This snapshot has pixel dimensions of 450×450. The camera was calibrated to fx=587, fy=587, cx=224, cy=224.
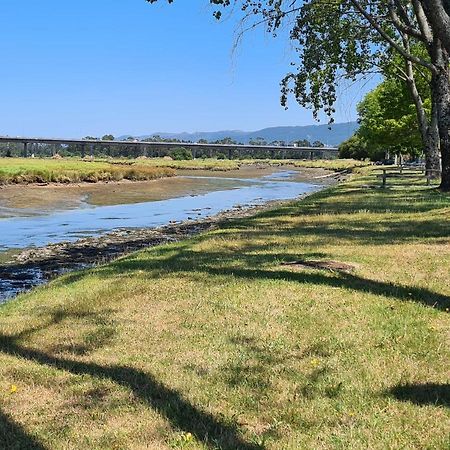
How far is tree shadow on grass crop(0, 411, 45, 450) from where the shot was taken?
427 cm

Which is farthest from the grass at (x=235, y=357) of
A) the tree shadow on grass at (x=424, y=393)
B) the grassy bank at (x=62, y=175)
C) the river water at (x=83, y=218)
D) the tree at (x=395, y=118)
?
the grassy bank at (x=62, y=175)

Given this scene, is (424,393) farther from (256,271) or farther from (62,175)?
(62,175)

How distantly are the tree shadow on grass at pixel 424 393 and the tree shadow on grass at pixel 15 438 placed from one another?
289 cm

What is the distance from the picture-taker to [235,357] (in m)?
5.92

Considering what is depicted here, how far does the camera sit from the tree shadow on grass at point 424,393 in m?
4.80

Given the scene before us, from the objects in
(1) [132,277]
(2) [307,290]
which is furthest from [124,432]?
(1) [132,277]

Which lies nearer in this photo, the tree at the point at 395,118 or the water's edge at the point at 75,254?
the water's edge at the point at 75,254

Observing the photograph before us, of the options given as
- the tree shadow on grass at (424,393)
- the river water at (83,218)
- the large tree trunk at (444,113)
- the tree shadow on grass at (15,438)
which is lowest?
the river water at (83,218)

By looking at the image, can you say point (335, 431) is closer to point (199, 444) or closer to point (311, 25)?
point (199, 444)

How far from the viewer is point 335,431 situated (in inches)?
171

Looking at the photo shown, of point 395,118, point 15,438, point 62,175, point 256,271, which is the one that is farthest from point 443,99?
point 62,175

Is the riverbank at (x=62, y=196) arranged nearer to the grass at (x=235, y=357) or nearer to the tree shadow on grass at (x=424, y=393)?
the grass at (x=235, y=357)

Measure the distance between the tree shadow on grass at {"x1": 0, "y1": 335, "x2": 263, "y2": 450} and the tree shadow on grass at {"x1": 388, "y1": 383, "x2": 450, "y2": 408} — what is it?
149 cm

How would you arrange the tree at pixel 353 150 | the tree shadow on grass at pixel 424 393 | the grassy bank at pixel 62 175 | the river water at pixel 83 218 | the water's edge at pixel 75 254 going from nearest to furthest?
1. the tree shadow on grass at pixel 424 393
2. the water's edge at pixel 75 254
3. the river water at pixel 83 218
4. the grassy bank at pixel 62 175
5. the tree at pixel 353 150
